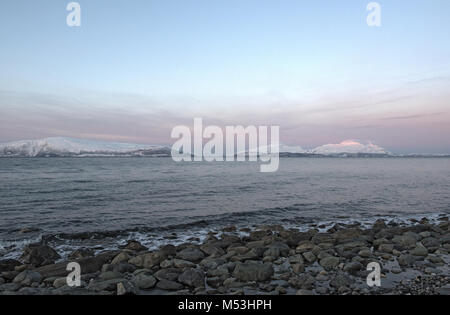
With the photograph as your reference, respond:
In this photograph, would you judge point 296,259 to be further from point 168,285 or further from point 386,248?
point 168,285

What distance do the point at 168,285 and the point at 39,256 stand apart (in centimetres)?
556

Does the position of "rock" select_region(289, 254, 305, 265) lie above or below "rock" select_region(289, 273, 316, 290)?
below

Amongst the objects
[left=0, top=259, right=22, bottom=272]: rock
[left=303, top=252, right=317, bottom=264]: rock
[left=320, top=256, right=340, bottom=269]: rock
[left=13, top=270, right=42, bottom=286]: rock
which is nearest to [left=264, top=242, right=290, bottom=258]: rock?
[left=303, top=252, right=317, bottom=264]: rock

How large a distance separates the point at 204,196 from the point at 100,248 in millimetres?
14580

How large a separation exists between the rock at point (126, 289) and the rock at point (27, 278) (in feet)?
8.70

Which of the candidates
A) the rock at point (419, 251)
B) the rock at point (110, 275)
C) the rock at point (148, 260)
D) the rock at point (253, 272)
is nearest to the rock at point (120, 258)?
the rock at point (148, 260)

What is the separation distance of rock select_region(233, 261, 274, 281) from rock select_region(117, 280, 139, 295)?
2800 millimetres

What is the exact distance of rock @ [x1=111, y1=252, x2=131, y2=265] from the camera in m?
9.50

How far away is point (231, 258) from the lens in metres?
9.82

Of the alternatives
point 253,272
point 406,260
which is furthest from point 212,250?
point 406,260

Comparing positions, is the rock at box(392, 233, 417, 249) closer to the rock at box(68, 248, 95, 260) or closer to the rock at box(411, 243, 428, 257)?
the rock at box(411, 243, 428, 257)

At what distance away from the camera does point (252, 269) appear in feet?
27.4
